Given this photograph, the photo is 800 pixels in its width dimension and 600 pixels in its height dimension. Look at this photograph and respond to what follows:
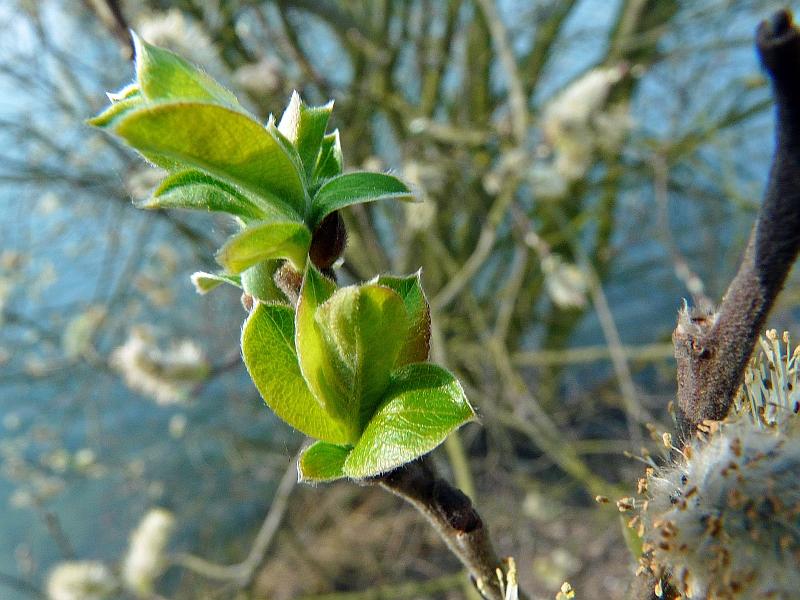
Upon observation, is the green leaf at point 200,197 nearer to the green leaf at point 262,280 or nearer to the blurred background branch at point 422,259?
the green leaf at point 262,280

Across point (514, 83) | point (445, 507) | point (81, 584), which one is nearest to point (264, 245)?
point (445, 507)

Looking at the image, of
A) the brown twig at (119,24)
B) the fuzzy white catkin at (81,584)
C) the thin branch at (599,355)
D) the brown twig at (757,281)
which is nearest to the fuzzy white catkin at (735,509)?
the brown twig at (757,281)

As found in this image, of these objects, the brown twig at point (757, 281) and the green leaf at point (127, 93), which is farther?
the green leaf at point (127, 93)

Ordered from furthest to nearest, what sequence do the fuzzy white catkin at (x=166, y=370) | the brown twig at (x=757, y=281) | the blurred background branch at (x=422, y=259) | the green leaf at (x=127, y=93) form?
1. the blurred background branch at (x=422, y=259)
2. the fuzzy white catkin at (x=166, y=370)
3. the green leaf at (x=127, y=93)
4. the brown twig at (x=757, y=281)

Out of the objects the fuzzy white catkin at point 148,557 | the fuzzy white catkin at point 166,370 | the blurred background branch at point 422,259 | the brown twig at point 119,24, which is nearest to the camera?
the brown twig at point 119,24

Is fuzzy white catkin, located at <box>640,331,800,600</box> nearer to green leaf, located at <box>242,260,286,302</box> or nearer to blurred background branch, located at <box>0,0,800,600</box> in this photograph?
green leaf, located at <box>242,260,286,302</box>

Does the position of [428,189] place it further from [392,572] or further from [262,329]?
[392,572]

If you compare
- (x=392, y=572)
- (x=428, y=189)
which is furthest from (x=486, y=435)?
(x=428, y=189)

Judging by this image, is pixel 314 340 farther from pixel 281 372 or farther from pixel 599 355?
pixel 599 355

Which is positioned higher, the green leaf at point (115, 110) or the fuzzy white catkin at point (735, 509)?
the green leaf at point (115, 110)

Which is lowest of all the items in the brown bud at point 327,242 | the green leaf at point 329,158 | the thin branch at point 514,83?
the thin branch at point 514,83
